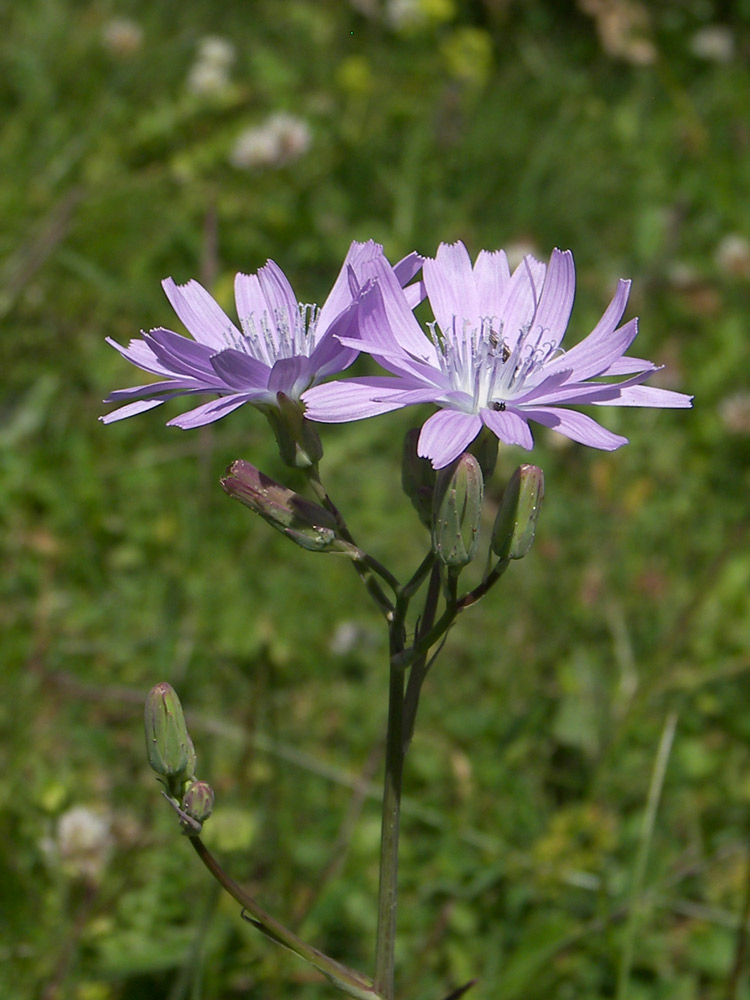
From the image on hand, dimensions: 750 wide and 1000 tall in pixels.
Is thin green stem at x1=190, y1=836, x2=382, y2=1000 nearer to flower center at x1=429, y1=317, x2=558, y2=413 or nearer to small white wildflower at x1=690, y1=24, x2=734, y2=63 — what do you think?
flower center at x1=429, y1=317, x2=558, y2=413

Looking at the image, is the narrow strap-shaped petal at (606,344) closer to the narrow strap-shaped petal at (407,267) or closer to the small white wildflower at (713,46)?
the narrow strap-shaped petal at (407,267)

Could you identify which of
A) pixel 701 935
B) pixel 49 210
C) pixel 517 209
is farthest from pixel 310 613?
pixel 517 209

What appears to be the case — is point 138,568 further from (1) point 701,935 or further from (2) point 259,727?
(1) point 701,935

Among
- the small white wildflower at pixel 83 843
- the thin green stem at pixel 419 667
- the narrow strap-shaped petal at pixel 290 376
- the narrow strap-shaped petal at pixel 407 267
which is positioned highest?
the narrow strap-shaped petal at pixel 407 267

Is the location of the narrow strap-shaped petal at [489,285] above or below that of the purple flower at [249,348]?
above

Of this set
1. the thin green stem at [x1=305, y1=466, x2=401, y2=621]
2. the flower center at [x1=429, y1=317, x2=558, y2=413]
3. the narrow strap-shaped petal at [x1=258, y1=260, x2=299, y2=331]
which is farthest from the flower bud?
the narrow strap-shaped petal at [x1=258, y1=260, x2=299, y2=331]

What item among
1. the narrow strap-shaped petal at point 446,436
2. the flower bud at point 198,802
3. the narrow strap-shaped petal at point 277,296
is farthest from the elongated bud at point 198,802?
the narrow strap-shaped petal at point 277,296
